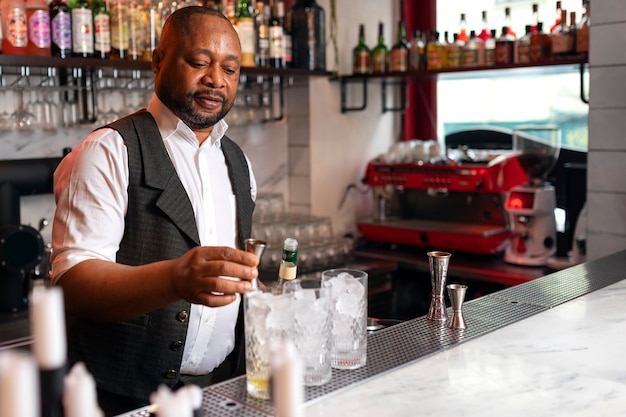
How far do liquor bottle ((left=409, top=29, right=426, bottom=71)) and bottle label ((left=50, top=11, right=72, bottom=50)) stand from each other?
172 centimetres

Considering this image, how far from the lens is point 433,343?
144 cm

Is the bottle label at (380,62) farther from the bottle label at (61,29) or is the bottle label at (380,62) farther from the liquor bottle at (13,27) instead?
the liquor bottle at (13,27)

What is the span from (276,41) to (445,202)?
1175 mm

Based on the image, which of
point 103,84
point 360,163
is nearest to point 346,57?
point 360,163

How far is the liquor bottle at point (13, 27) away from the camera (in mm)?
2572

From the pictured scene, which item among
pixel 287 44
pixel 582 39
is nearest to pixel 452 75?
pixel 582 39

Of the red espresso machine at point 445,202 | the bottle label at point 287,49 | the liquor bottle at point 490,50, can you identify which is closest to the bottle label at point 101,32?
the bottle label at point 287,49

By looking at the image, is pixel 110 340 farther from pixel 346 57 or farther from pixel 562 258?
pixel 346 57

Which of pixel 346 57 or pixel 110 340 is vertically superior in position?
pixel 346 57

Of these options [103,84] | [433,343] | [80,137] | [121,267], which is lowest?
[433,343]

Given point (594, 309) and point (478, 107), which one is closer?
point (594, 309)

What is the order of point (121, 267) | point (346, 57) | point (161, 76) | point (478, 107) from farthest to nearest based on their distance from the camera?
point (478, 107) < point (346, 57) < point (161, 76) < point (121, 267)

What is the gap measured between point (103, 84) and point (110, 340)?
5.35ft

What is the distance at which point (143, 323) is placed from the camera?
1669mm
